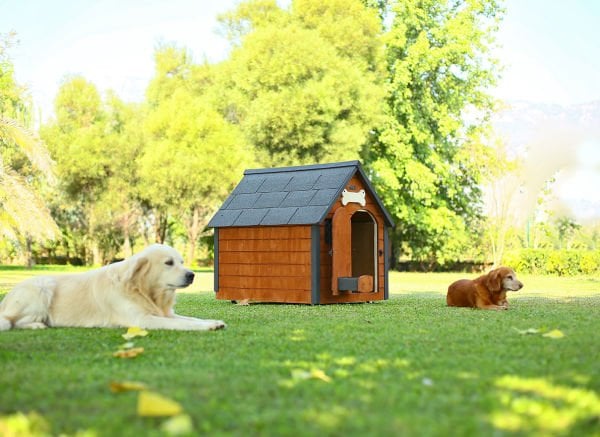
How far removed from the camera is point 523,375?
4559mm

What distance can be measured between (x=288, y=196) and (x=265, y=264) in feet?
3.68

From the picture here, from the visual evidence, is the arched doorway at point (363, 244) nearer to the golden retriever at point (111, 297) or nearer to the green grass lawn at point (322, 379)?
the green grass lawn at point (322, 379)

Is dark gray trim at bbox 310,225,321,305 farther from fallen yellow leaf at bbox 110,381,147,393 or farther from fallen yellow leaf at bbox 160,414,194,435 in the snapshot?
fallen yellow leaf at bbox 160,414,194,435

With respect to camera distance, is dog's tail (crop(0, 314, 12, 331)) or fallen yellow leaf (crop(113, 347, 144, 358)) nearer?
fallen yellow leaf (crop(113, 347, 144, 358))

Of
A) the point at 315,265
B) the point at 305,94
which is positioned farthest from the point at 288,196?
the point at 305,94

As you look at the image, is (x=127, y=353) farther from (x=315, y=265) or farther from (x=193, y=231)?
(x=193, y=231)

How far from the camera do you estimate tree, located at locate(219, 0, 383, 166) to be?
31.3 metres

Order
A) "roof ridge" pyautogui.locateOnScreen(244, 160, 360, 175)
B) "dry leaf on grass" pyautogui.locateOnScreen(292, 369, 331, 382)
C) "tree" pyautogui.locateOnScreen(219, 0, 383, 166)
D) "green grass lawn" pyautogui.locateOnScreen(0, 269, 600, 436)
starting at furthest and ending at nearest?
"tree" pyautogui.locateOnScreen(219, 0, 383, 166)
"roof ridge" pyautogui.locateOnScreen(244, 160, 360, 175)
"dry leaf on grass" pyautogui.locateOnScreen(292, 369, 331, 382)
"green grass lawn" pyautogui.locateOnScreen(0, 269, 600, 436)

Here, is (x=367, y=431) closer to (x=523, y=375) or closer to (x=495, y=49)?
(x=523, y=375)

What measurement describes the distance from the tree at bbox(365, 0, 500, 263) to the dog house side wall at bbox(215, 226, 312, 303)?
22.8m

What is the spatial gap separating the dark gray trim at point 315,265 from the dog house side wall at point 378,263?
13 cm

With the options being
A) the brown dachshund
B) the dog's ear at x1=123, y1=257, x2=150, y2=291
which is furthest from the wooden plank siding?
the dog's ear at x1=123, y1=257, x2=150, y2=291

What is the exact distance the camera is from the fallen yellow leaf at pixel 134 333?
21.9 ft

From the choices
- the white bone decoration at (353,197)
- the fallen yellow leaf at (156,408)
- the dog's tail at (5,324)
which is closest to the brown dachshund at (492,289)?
the white bone decoration at (353,197)
